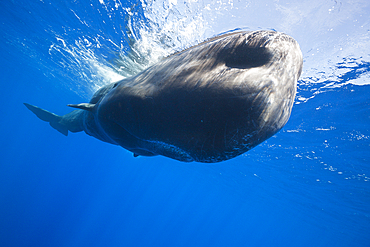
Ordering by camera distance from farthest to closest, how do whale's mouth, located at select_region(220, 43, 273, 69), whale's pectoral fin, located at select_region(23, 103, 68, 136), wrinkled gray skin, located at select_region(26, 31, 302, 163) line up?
whale's pectoral fin, located at select_region(23, 103, 68, 136) → whale's mouth, located at select_region(220, 43, 273, 69) → wrinkled gray skin, located at select_region(26, 31, 302, 163)

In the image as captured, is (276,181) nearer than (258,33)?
No

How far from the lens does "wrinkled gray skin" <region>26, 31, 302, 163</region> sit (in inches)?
49.0

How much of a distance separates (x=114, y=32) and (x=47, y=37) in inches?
357

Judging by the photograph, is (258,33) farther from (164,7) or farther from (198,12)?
(164,7)

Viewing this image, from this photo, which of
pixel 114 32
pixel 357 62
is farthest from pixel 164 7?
pixel 357 62

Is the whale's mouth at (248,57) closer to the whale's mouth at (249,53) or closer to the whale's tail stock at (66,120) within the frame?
the whale's mouth at (249,53)

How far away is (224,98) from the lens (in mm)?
1242

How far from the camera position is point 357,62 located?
6652 mm

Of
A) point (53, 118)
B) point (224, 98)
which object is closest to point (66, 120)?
point (53, 118)

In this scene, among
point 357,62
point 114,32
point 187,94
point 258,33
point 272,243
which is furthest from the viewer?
point 272,243

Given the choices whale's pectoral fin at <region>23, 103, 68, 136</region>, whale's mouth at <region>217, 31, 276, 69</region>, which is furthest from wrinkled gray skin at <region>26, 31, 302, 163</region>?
whale's pectoral fin at <region>23, 103, 68, 136</region>

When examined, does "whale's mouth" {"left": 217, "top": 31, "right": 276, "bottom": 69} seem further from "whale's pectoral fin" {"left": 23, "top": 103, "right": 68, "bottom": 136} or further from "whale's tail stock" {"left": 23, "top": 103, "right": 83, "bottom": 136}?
"whale's pectoral fin" {"left": 23, "top": 103, "right": 68, "bottom": 136}

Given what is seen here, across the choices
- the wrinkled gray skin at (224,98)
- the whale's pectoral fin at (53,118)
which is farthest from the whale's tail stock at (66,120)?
the wrinkled gray skin at (224,98)

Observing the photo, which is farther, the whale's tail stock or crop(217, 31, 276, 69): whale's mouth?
the whale's tail stock
